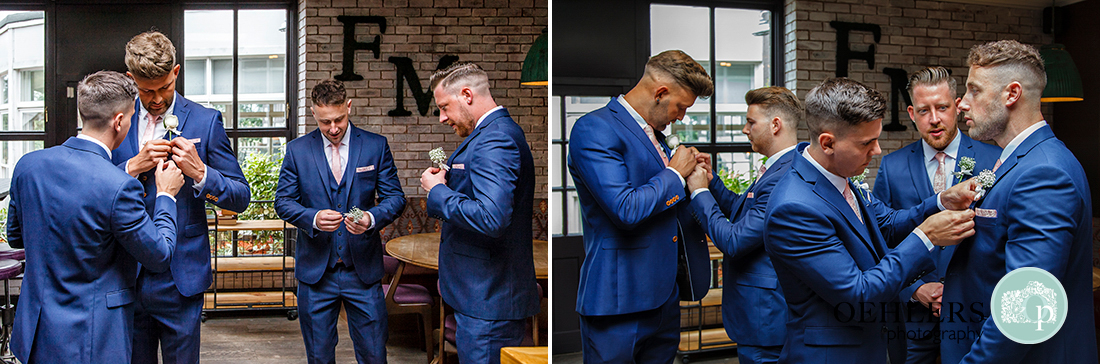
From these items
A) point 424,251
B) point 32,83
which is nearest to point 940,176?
point 424,251

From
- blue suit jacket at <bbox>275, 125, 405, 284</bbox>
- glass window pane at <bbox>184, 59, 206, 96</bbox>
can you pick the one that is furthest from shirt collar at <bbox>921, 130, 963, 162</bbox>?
glass window pane at <bbox>184, 59, 206, 96</bbox>

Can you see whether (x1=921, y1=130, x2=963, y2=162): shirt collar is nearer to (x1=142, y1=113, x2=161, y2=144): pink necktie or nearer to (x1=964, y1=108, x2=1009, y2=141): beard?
(x1=964, y1=108, x2=1009, y2=141): beard

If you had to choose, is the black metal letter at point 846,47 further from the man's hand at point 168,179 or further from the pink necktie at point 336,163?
the man's hand at point 168,179

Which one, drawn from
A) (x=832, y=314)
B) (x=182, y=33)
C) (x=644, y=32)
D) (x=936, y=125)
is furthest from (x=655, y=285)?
(x=182, y=33)

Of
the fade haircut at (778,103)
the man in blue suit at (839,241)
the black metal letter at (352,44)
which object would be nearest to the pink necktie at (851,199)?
the man in blue suit at (839,241)

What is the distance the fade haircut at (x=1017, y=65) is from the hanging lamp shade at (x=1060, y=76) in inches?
2.1

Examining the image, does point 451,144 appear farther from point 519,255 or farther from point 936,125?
point 936,125

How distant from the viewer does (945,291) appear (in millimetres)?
1948

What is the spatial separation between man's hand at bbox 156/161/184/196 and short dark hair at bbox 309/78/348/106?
0.76 meters

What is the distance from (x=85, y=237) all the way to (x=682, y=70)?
1.83 meters

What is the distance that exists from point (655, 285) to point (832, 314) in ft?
1.96

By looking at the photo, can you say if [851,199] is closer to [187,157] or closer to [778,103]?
[778,103]

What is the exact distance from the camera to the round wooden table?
384 cm

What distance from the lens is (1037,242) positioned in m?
1.64
